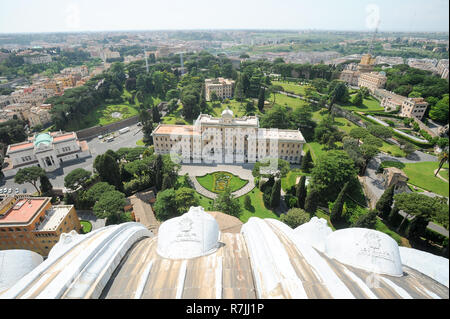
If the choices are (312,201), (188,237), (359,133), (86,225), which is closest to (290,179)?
(312,201)

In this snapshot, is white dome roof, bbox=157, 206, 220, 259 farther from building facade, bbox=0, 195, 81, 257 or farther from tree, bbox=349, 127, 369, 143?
tree, bbox=349, 127, 369, 143

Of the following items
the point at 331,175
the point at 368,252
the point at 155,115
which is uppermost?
the point at 368,252

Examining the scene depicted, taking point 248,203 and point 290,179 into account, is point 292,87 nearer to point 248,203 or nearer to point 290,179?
point 290,179

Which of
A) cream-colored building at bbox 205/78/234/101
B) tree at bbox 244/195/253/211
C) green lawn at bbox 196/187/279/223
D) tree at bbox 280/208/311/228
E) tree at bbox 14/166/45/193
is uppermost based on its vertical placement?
cream-colored building at bbox 205/78/234/101

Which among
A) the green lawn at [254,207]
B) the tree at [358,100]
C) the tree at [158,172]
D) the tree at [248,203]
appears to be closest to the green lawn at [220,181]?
the green lawn at [254,207]

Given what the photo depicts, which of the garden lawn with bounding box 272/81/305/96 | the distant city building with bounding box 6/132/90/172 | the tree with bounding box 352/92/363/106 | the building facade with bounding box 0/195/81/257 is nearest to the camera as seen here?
the building facade with bounding box 0/195/81/257

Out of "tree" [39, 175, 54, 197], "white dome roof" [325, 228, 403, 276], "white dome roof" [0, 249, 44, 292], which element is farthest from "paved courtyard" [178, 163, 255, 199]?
"white dome roof" [325, 228, 403, 276]

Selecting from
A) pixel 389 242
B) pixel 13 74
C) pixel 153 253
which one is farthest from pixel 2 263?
pixel 13 74
